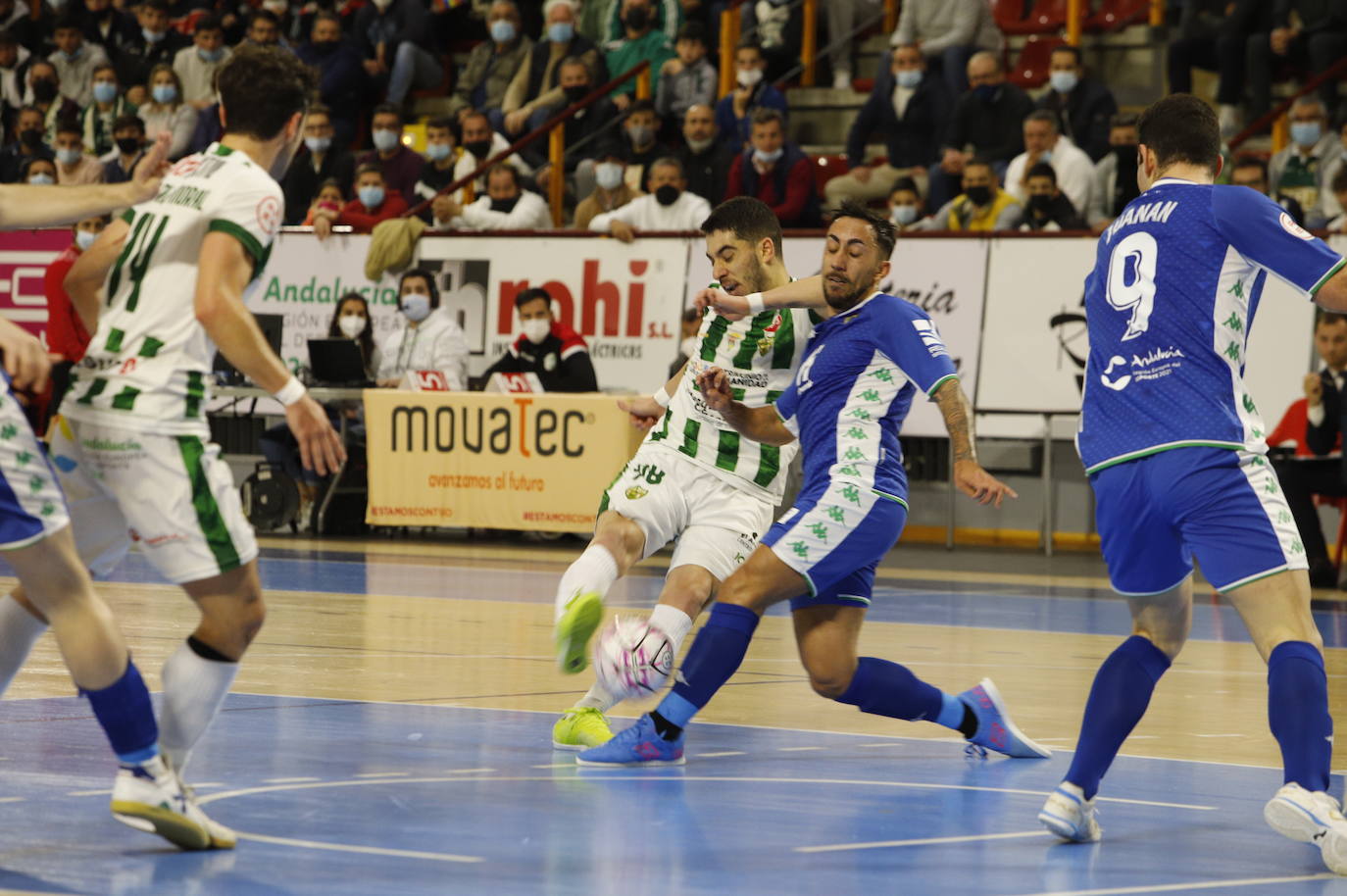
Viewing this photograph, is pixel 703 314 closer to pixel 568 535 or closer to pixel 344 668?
pixel 344 668

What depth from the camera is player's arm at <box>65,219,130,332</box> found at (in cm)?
481

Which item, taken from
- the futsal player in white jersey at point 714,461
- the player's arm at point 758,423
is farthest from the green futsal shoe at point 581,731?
the player's arm at point 758,423

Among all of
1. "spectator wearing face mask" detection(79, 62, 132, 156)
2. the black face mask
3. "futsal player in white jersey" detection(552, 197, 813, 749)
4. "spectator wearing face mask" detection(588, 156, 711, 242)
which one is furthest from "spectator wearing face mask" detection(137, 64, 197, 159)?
"futsal player in white jersey" detection(552, 197, 813, 749)

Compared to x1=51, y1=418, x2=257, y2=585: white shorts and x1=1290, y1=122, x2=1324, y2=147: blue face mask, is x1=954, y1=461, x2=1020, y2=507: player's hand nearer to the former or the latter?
x1=51, y1=418, x2=257, y2=585: white shorts

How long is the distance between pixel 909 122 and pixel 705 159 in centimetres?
193

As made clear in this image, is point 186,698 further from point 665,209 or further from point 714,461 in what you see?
point 665,209

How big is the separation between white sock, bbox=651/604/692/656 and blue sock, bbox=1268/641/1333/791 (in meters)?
2.06

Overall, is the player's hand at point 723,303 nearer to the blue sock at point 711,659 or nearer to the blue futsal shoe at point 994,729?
the blue sock at point 711,659

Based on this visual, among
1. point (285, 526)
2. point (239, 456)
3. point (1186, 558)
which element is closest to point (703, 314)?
point (1186, 558)

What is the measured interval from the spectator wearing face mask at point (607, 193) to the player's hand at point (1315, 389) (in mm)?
6812

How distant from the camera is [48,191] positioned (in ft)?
15.8

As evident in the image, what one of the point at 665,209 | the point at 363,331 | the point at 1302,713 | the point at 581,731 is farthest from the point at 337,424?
the point at 1302,713

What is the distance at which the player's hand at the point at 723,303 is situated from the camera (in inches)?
247

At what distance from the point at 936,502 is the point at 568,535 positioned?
3.12 metres
